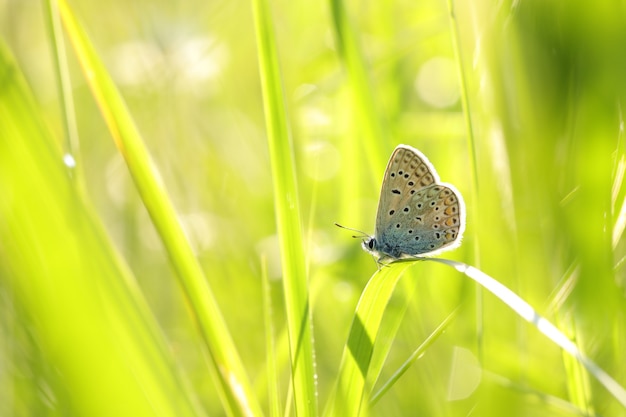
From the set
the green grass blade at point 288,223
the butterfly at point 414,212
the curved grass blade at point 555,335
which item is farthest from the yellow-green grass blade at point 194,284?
the butterfly at point 414,212

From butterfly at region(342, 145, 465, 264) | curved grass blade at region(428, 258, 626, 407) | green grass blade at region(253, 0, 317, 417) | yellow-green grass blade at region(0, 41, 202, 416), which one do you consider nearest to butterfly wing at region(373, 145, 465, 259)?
butterfly at region(342, 145, 465, 264)

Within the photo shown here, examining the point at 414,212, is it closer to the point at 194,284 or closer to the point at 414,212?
the point at 414,212

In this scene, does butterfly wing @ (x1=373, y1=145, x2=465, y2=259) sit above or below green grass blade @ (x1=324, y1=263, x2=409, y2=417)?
above

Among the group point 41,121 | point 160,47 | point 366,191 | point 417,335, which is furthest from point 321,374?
point 160,47

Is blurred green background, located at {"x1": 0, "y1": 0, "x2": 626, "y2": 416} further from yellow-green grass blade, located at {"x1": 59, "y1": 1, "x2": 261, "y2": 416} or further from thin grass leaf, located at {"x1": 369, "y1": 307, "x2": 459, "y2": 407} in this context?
yellow-green grass blade, located at {"x1": 59, "y1": 1, "x2": 261, "y2": 416}

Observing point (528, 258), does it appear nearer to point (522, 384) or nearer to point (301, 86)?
point (522, 384)

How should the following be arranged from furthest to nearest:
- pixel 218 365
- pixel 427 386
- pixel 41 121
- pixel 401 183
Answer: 1. pixel 401 183
2. pixel 427 386
3. pixel 218 365
4. pixel 41 121

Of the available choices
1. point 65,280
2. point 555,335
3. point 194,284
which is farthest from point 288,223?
point 65,280
